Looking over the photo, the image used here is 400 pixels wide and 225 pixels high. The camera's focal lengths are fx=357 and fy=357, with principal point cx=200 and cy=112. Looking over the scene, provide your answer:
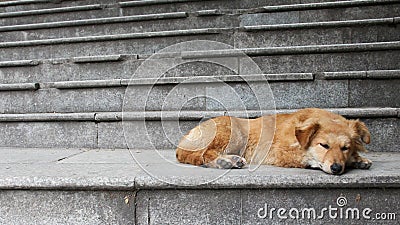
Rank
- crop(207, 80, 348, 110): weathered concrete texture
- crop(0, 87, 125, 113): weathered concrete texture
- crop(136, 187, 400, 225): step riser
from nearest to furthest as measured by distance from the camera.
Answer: crop(136, 187, 400, 225): step riser < crop(207, 80, 348, 110): weathered concrete texture < crop(0, 87, 125, 113): weathered concrete texture

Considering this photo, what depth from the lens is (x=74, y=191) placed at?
2.15 meters

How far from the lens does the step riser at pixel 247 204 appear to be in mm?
1984

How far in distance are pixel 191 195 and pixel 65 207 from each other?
0.78 meters

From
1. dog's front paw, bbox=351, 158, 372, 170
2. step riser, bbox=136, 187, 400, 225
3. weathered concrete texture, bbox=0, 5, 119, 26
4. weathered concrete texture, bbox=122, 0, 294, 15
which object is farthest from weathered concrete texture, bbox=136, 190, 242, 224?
weathered concrete texture, bbox=0, 5, 119, 26

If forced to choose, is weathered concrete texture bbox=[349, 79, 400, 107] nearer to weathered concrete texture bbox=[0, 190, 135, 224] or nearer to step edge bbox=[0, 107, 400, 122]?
step edge bbox=[0, 107, 400, 122]

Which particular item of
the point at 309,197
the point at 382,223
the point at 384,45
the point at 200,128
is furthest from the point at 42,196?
the point at 384,45

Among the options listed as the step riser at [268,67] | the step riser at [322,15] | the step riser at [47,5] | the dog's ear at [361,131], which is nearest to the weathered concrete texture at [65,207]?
the dog's ear at [361,131]

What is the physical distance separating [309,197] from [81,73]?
2.91 m

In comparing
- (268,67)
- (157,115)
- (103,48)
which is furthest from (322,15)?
(103,48)

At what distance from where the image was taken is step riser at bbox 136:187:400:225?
6.51ft

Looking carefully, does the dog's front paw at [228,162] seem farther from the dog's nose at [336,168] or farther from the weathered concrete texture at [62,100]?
the weathered concrete texture at [62,100]

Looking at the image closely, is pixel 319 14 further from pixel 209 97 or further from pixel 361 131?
pixel 361 131

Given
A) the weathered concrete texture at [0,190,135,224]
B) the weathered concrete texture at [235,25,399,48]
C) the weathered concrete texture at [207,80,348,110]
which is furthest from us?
the weathered concrete texture at [235,25,399,48]

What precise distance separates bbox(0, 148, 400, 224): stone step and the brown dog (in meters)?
0.12
